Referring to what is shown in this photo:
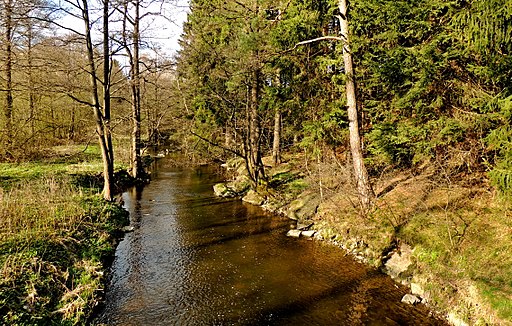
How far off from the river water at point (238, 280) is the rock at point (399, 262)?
1.07 feet

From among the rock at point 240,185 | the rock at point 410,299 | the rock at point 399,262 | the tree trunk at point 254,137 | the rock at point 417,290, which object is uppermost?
the tree trunk at point 254,137

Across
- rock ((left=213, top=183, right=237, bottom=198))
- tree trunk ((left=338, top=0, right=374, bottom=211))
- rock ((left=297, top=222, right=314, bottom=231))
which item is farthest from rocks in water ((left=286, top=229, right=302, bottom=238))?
rock ((left=213, top=183, right=237, bottom=198))

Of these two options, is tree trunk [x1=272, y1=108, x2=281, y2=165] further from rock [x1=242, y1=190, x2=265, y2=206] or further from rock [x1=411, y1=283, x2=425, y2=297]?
rock [x1=411, y1=283, x2=425, y2=297]

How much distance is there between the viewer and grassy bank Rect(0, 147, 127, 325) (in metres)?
6.19

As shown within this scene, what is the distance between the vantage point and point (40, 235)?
839 cm

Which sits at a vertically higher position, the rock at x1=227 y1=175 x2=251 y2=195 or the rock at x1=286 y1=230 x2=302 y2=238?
the rock at x1=227 y1=175 x2=251 y2=195

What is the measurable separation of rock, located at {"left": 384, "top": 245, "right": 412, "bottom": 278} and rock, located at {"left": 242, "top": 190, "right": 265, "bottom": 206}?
7932 millimetres

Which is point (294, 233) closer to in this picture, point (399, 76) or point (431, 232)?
point (431, 232)

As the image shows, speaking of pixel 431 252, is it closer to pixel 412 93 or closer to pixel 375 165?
pixel 412 93

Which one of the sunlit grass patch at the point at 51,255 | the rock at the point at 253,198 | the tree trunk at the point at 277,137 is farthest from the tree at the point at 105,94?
the tree trunk at the point at 277,137

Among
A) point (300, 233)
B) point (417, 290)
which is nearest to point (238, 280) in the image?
point (300, 233)

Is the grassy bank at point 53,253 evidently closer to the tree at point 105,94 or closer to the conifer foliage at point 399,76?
the tree at point 105,94

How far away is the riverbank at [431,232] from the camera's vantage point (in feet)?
22.6

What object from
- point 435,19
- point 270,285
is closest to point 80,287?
point 270,285
